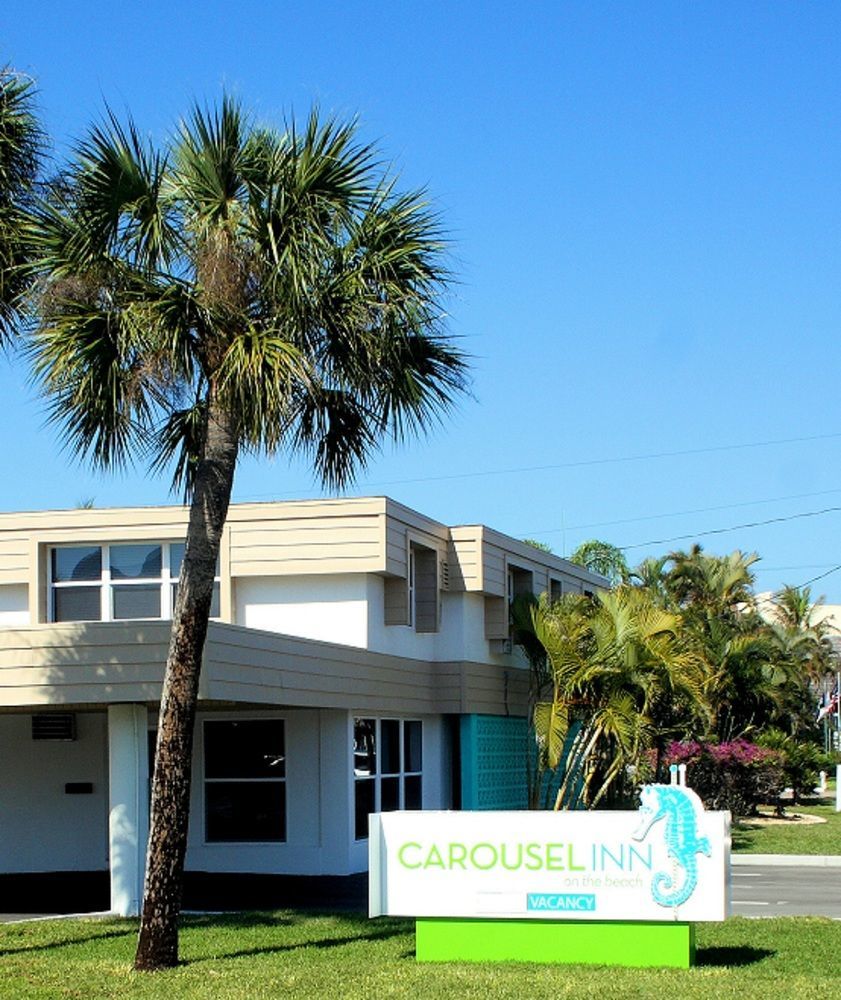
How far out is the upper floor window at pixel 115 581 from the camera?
25938 mm

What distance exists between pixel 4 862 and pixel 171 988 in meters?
13.5

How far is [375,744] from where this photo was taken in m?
25.5

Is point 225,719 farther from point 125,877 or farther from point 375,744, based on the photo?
point 125,877

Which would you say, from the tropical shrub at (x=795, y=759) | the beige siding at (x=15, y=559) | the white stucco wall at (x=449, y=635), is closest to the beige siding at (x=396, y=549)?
the white stucco wall at (x=449, y=635)

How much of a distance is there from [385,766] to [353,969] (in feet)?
40.7

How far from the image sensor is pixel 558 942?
44.5ft

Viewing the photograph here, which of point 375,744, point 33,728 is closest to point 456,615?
point 375,744

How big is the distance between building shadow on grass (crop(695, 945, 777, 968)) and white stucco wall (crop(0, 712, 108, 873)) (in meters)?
13.2

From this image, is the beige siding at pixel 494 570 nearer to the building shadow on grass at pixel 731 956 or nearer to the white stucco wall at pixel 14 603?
the white stucco wall at pixel 14 603

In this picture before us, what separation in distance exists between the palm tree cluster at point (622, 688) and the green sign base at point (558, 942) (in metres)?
12.2

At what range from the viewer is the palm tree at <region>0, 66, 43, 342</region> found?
15.3 m

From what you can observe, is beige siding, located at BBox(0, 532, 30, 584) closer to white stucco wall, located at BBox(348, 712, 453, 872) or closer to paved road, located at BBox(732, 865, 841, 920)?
white stucco wall, located at BBox(348, 712, 453, 872)

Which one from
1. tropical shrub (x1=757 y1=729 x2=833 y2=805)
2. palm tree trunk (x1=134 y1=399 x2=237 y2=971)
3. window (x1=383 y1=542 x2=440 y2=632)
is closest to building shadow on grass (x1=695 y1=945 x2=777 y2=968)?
palm tree trunk (x1=134 y1=399 x2=237 y2=971)

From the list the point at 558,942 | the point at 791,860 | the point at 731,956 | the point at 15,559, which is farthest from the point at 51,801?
the point at 731,956
